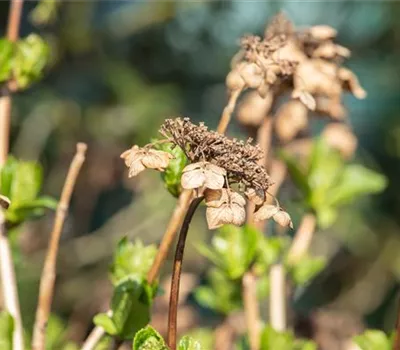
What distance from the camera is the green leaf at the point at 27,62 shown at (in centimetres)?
80

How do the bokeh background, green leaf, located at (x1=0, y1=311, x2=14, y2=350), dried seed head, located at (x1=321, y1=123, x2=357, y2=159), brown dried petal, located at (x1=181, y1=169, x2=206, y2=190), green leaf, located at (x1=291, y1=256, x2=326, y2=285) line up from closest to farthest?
brown dried petal, located at (x1=181, y1=169, x2=206, y2=190), green leaf, located at (x1=0, y1=311, x2=14, y2=350), green leaf, located at (x1=291, y1=256, x2=326, y2=285), dried seed head, located at (x1=321, y1=123, x2=357, y2=159), the bokeh background

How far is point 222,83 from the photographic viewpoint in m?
2.64

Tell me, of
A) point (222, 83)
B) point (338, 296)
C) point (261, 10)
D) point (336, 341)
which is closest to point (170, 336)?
point (336, 341)

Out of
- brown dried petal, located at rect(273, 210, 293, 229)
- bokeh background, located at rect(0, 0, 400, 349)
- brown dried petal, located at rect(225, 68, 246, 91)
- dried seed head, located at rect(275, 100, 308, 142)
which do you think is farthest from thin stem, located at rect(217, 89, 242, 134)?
bokeh background, located at rect(0, 0, 400, 349)

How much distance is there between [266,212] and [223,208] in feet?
0.12

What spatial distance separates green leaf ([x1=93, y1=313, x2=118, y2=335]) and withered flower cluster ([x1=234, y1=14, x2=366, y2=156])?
19cm

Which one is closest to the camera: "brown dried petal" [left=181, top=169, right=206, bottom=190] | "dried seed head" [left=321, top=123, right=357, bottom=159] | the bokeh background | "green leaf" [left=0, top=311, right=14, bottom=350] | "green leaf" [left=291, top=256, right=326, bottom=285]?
"brown dried petal" [left=181, top=169, right=206, bottom=190]

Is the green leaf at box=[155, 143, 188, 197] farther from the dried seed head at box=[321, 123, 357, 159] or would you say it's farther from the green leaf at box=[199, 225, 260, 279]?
the dried seed head at box=[321, 123, 357, 159]

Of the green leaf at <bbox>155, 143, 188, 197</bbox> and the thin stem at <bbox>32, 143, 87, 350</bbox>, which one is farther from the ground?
the green leaf at <bbox>155, 143, 188, 197</bbox>

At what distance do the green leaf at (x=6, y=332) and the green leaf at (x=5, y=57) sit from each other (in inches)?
9.3

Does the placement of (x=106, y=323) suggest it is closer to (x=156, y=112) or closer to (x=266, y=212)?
(x=266, y=212)

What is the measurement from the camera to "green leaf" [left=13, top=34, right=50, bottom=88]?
0.80m

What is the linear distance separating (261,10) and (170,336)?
6.31 feet

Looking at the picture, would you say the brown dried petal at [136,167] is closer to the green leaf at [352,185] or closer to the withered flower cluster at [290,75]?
the withered flower cluster at [290,75]
